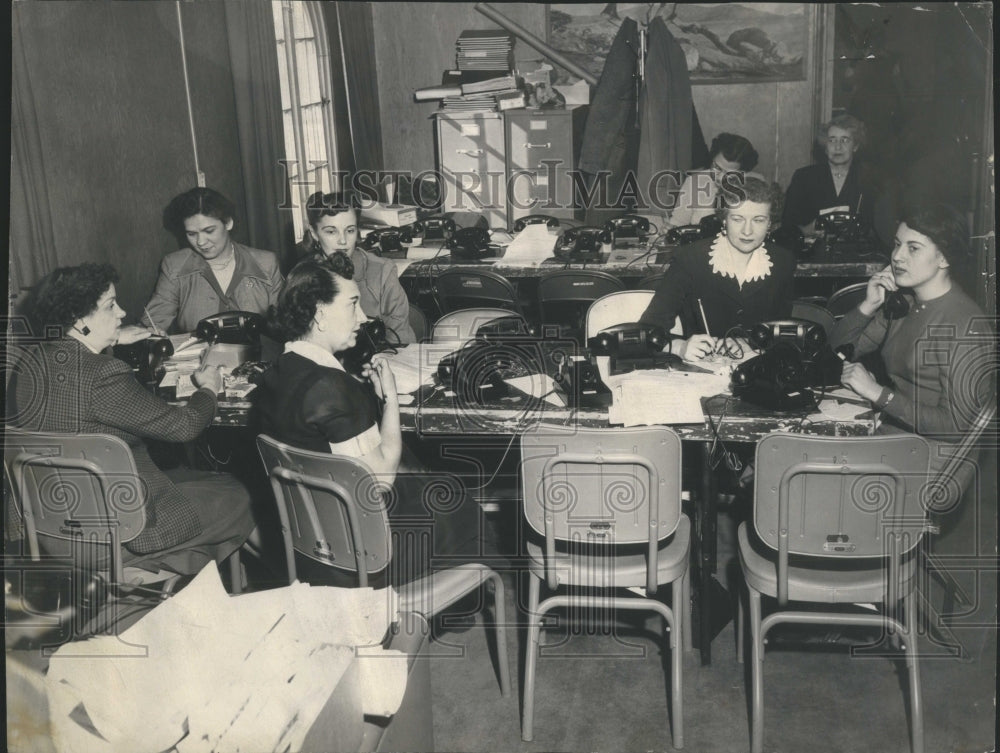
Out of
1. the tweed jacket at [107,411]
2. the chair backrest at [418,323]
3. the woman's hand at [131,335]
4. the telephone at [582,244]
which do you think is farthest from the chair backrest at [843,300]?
the woman's hand at [131,335]

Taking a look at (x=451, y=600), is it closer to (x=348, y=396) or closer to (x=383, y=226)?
(x=348, y=396)

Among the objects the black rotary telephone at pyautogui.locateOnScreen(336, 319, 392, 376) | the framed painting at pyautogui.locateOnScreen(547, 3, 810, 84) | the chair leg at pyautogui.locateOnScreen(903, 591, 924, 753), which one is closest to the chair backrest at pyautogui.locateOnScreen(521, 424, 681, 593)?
the chair leg at pyautogui.locateOnScreen(903, 591, 924, 753)

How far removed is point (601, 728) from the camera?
2.52m

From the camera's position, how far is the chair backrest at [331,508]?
7.09ft

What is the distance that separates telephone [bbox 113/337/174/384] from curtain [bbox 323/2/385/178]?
343 cm

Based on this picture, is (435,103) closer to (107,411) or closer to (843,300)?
(843,300)

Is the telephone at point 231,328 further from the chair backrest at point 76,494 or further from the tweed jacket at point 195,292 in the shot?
the chair backrest at point 76,494

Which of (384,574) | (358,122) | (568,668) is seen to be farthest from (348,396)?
(358,122)

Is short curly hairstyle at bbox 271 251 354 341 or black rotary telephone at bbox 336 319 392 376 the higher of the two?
short curly hairstyle at bbox 271 251 354 341

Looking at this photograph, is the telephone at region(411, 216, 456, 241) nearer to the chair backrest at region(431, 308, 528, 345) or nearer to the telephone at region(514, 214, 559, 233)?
the telephone at region(514, 214, 559, 233)

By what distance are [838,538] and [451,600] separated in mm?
971

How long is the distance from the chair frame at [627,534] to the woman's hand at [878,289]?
103 cm

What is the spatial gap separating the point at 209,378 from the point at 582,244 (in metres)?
2.20

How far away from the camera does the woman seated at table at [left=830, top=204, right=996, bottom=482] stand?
2.57 meters
